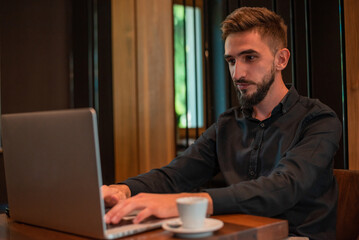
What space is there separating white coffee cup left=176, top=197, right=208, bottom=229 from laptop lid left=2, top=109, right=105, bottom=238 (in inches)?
6.2

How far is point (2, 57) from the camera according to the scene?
9.70 feet

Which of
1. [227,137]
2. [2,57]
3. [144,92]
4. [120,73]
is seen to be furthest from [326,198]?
[2,57]

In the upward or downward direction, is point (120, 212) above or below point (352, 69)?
below

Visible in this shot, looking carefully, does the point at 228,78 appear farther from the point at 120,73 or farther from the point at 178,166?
the point at 120,73

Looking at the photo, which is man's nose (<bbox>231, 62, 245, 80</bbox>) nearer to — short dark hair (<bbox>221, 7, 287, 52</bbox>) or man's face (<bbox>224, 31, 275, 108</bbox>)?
man's face (<bbox>224, 31, 275, 108</bbox>)

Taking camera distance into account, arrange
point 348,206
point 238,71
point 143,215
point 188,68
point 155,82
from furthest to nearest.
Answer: point 155,82 < point 188,68 < point 238,71 < point 348,206 < point 143,215

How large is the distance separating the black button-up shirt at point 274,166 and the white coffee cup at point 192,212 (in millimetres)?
214

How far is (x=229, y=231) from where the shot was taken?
0.86m

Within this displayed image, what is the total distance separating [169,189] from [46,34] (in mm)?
2060

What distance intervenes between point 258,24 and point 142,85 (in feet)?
5.20

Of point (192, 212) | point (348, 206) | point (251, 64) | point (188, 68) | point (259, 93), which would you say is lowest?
point (348, 206)

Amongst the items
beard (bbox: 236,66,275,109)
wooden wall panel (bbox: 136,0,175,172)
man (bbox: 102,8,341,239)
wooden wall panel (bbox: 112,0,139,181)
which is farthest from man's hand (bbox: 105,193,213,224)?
wooden wall panel (bbox: 112,0,139,181)

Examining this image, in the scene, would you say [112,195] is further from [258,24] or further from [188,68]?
[188,68]

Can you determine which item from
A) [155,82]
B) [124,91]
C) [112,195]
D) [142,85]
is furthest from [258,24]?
[124,91]
